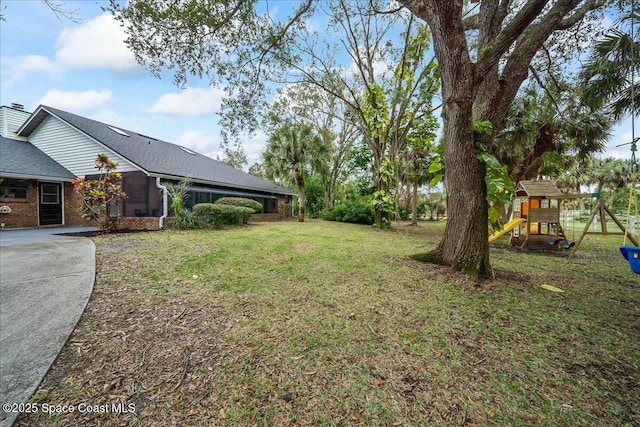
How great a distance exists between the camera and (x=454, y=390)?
1914mm

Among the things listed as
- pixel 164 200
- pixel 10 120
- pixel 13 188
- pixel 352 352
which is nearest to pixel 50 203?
pixel 13 188

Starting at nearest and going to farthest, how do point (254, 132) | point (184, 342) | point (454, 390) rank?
point (454, 390) < point (184, 342) < point (254, 132)

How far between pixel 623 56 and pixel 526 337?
20.6 ft

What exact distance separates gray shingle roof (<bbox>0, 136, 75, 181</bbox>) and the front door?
72 centimetres

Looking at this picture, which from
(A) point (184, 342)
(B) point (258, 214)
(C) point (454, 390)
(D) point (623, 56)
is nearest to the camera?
(C) point (454, 390)

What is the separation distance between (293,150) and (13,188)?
1220 cm

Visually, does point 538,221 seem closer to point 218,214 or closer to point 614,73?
point 614,73

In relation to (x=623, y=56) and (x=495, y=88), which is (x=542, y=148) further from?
(x=495, y=88)

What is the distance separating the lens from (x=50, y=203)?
11758mm

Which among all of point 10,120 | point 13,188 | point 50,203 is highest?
point 10,120

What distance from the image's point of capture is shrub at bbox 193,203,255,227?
11.1 meters

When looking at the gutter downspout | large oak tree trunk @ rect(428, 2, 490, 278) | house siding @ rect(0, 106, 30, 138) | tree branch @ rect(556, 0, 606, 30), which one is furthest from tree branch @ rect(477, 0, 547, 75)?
house siding @ rect(0, 106, 30, 138)

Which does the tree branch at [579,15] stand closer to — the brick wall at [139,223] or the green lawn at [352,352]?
the green lawn at [352,352]

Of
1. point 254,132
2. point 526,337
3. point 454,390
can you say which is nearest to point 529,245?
point 526,337
